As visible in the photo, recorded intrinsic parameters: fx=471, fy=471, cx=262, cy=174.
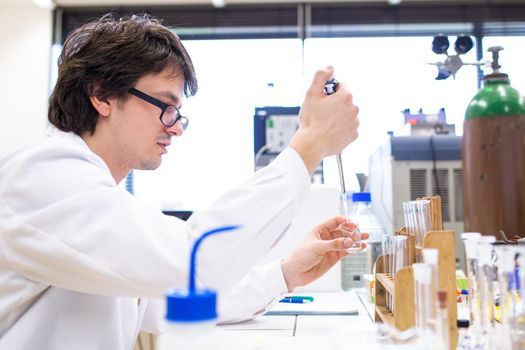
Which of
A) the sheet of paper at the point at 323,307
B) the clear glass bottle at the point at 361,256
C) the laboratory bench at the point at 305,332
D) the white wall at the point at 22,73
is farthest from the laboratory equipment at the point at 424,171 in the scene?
the white wall at the point at 22,73

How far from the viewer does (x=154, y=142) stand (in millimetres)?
1071

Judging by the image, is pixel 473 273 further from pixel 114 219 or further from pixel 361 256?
pixel 361 256

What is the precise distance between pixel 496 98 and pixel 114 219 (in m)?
0.72

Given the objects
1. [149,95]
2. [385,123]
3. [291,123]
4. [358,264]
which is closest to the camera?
[149,95]

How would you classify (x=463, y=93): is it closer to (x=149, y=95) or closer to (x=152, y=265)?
(x=149, y=95)

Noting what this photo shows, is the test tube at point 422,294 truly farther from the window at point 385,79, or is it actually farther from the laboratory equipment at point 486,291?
the window at point 385,79

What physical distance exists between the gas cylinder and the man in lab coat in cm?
26

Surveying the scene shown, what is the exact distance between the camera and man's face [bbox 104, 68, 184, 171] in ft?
3.45

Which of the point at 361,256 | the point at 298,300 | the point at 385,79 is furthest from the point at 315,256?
the point at 385,79

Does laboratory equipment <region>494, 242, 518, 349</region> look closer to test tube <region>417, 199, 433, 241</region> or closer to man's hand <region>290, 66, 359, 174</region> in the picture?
test tube <region>417, 199, 433, 241</region>

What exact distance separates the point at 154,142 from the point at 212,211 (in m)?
0.41

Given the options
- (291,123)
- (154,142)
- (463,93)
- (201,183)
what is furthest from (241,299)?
(463,93)

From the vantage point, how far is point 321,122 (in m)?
0.79

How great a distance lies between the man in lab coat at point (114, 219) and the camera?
2.27ft
